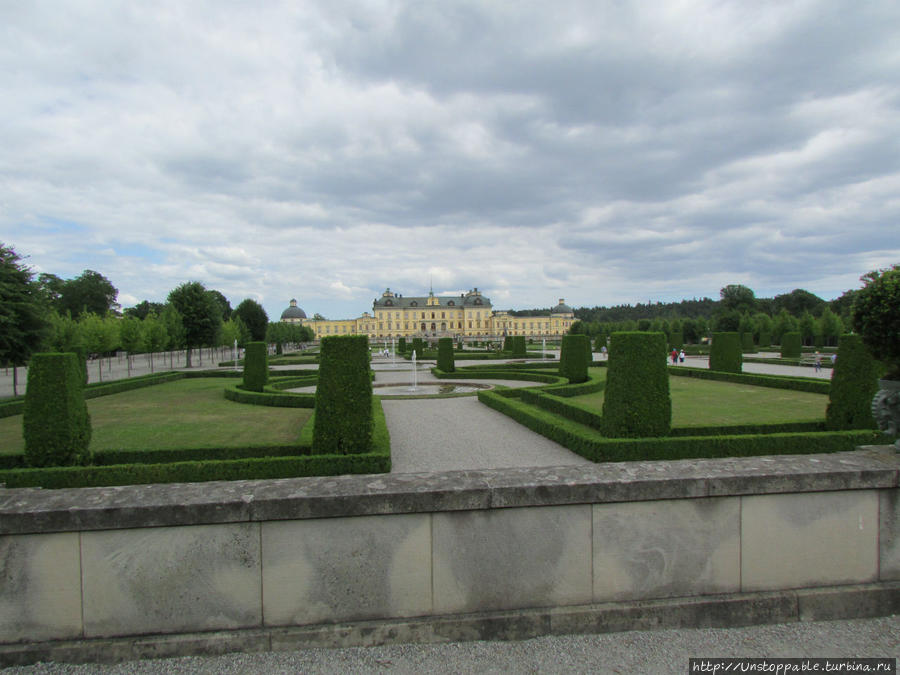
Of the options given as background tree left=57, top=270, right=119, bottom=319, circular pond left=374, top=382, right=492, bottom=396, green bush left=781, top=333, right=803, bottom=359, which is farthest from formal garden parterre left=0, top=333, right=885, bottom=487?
background tree left=57, top=270, right=119, bottom=319

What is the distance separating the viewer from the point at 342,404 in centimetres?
718

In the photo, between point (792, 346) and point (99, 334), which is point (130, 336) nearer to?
point (99, 334)

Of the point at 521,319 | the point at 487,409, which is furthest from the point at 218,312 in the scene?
the point at 521,319

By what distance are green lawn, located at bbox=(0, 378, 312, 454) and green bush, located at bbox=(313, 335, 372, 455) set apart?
1.21 metres

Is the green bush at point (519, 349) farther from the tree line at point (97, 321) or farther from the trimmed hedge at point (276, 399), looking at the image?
the trimmed hedge at point (276, 399)

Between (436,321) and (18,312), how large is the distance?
104m

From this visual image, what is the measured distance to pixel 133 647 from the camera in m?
2.22

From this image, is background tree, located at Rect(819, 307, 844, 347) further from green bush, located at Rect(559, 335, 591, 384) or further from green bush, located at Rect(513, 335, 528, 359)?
green bush, located at Rect(559, 335, 591, 384)

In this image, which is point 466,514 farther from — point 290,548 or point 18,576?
point 18,576

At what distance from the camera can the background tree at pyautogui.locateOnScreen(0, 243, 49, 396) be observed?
47.6 ft

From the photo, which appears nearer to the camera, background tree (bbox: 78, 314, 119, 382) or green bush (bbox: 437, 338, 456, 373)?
green bush (bbox: 437, 338, 456, 373)

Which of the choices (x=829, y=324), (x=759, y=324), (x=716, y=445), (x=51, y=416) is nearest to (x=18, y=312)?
(x=51, y=416)

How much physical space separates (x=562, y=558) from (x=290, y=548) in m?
1.31

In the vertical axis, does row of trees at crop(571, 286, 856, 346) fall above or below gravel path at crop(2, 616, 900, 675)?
above
